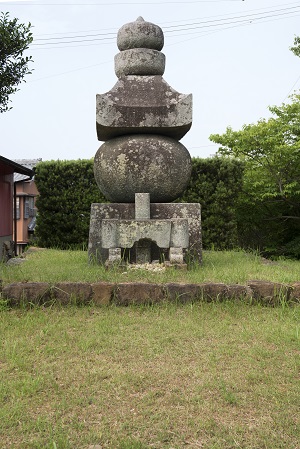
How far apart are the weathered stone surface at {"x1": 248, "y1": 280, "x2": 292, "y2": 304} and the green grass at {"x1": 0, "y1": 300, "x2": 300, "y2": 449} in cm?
21

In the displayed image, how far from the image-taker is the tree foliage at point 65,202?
1002cm

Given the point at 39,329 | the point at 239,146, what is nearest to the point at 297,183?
the point at 239,146

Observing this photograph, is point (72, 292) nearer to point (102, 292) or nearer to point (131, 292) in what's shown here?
point (102, 292)

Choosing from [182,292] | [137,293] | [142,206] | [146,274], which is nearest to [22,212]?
[142,206]

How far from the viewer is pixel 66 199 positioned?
10.1 meters

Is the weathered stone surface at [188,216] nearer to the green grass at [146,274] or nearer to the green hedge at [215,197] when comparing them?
the green grass at [146,274]

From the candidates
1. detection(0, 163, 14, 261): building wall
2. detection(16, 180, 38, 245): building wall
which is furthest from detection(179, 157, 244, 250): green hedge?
A: detection(16, 180, 38, 245): building wall

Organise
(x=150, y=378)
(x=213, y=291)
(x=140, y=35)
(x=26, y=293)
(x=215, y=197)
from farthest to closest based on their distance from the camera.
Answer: (x=215, y=197)
(x=140, y=35)
(x=213, y=291)
(x=26, y=293)
(x=150, y=378)

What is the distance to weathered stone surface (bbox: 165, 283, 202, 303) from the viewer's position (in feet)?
13.9

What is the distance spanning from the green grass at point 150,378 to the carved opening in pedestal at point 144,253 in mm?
1582

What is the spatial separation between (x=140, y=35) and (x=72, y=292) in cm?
403

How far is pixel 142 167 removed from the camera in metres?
5.81

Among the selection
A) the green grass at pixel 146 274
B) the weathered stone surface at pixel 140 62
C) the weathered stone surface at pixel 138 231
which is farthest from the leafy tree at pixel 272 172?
the weathered stone surface at pixel 138 231

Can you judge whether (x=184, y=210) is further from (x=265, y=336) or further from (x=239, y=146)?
(x=239, y=146)
